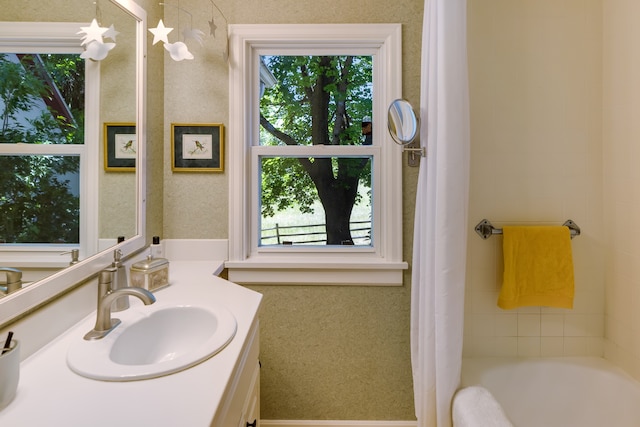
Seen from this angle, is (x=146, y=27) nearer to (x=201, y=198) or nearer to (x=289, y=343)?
(x=201, y=198)

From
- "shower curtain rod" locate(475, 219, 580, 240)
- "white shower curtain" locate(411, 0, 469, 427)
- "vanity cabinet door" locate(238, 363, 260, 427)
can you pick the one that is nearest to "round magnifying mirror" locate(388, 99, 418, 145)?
"white shower curtain" locate(411, 0, 469, 427)

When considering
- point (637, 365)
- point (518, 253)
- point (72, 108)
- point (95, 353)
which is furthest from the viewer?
point (518, 253)

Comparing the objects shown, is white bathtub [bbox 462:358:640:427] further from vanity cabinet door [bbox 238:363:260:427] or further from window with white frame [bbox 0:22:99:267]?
window with white frame [bbox 0:22:99:267]

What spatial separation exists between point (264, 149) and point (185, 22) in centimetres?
74

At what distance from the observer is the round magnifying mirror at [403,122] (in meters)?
1.31

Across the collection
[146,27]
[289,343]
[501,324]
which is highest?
[146,27]

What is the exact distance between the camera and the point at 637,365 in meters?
1.29

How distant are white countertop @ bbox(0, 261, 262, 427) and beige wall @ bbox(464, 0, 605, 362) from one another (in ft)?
4.13

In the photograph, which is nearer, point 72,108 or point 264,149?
point 72,108

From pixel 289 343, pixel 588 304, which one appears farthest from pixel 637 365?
pixel 289 343

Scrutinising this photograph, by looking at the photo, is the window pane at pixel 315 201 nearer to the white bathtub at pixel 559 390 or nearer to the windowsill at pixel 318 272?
the windowsill at pixel 318 272

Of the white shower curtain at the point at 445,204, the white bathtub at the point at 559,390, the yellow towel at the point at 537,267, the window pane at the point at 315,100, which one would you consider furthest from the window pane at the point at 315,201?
the white bathtub at the point at 559,390

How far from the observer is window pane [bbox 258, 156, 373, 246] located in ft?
5.47

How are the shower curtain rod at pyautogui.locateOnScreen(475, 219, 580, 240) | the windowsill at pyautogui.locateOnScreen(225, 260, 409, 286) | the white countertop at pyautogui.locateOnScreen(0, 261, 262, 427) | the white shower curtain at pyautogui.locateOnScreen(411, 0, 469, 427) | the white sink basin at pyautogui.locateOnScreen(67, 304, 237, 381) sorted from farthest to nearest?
the windowsill at pyautogui.locateOnScreen(225, 260, 409, 286) → the shower curtain rod at pyautogui.locateOnScreen(475, 219, 580, 240) → the white shower curtain at pyautogui.locateOnScreen(411, 0, 469, 427) → the white sink basin at pyautogui.locateOnScreen(67, 304, 237, 381) → the white countertop at pyautogui.locateOnScreen(0, 261, 262, 427)
